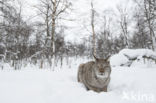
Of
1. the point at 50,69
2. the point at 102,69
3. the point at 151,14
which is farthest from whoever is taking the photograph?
the point at 151,14

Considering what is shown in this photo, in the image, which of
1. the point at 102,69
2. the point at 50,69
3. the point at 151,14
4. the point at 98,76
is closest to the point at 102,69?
the point at 102,69

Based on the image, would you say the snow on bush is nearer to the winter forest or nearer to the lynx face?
the winter forest

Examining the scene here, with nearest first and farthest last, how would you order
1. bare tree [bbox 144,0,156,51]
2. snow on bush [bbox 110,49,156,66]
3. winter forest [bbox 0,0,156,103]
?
winter forest [bbox 0,0,156,103]
snow on bush [bbox 110,49,156,66]
bare tree [bbox 144,0,156,51]

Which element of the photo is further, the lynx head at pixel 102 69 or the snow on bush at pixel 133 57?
the snow on bush at pixel 133 57

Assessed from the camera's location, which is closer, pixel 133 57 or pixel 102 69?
pixel 102 69

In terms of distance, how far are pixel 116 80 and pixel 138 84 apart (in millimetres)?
611

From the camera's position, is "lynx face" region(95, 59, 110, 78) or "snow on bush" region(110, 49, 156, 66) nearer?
"lynx face" region(95, 59, 110, 78)

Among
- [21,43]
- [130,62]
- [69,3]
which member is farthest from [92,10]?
[21,43]

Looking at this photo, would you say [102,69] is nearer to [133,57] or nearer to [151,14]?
[133,57]

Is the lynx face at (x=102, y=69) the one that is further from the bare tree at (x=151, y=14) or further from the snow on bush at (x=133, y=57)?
the bare tree at (x=151, y=14)

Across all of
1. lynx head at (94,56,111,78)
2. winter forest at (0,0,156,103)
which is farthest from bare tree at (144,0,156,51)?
lynx head at (94,56,111,78)

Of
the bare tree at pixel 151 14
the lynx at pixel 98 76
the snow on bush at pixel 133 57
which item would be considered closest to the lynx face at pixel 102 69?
the lynx at pixel 98 76

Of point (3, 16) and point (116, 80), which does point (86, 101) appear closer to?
point (116, 80)

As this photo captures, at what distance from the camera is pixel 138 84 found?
7.94 ft
